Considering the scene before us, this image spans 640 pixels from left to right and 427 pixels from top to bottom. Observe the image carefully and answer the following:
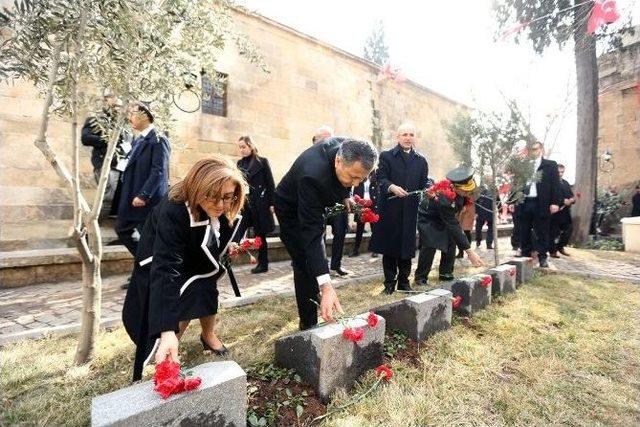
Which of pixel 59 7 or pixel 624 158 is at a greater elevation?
pixel 624 158

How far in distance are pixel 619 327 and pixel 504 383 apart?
193cm

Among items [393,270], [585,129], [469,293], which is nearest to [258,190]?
[393,270]

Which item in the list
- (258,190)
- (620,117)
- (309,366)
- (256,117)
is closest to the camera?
(309,366)

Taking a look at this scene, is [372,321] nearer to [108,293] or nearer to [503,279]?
[503,279]

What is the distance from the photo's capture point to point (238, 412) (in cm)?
174

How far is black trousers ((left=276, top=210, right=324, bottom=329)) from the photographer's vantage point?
3020 millimetres

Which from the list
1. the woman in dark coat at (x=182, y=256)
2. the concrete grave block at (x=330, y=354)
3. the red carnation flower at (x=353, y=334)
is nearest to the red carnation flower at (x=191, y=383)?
the woman in dark coat at (x=182, y=256)

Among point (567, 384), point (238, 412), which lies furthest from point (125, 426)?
point (567, 384)

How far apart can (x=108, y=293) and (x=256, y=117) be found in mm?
5476

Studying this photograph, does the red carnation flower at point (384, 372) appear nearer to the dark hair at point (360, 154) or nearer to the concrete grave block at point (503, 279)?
the dark hair at point (360, 154)

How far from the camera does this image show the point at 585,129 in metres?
9.87

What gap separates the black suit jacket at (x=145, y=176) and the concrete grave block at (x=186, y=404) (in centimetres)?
256

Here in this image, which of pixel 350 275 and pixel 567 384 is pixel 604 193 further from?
pixel 567 384

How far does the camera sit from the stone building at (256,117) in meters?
5.62
